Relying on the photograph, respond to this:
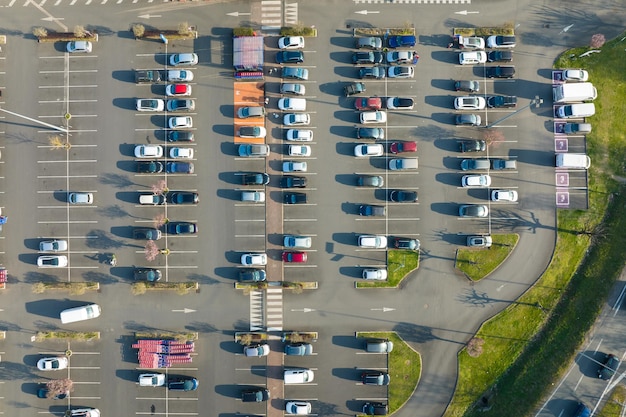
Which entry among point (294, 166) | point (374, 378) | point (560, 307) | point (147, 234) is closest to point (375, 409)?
point (374, 378)

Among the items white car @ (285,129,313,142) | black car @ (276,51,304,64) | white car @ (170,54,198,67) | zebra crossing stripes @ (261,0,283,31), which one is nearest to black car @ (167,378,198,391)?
white car @ (285,129,313,142)

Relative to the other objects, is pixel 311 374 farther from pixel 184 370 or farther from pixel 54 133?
pixel 54 133

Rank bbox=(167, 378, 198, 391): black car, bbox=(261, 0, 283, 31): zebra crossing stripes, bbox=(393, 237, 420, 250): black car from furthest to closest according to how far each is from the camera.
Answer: bbox=(261, 0, 283, 31): zebra crossing stripes, bbox=(393, 237, 420, 250): black car, bbox=(167, 378, 198, 391): black car

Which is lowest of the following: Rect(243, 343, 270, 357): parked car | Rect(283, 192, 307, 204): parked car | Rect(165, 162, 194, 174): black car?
Rect(243, 343, 270, 357): parked car

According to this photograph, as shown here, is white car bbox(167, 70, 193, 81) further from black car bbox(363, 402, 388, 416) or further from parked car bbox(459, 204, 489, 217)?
black car bbox(363, 402, 388, 416)

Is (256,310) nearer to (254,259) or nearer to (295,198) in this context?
(254,259)

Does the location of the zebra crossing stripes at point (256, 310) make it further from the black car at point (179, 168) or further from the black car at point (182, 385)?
the black car at point (179, 168)

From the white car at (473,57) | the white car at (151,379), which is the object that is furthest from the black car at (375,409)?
the white car at (473,57)

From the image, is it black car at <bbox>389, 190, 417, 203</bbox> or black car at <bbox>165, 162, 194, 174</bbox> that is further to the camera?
black car at <bbox>165, 162, 194, 174</bbox>
